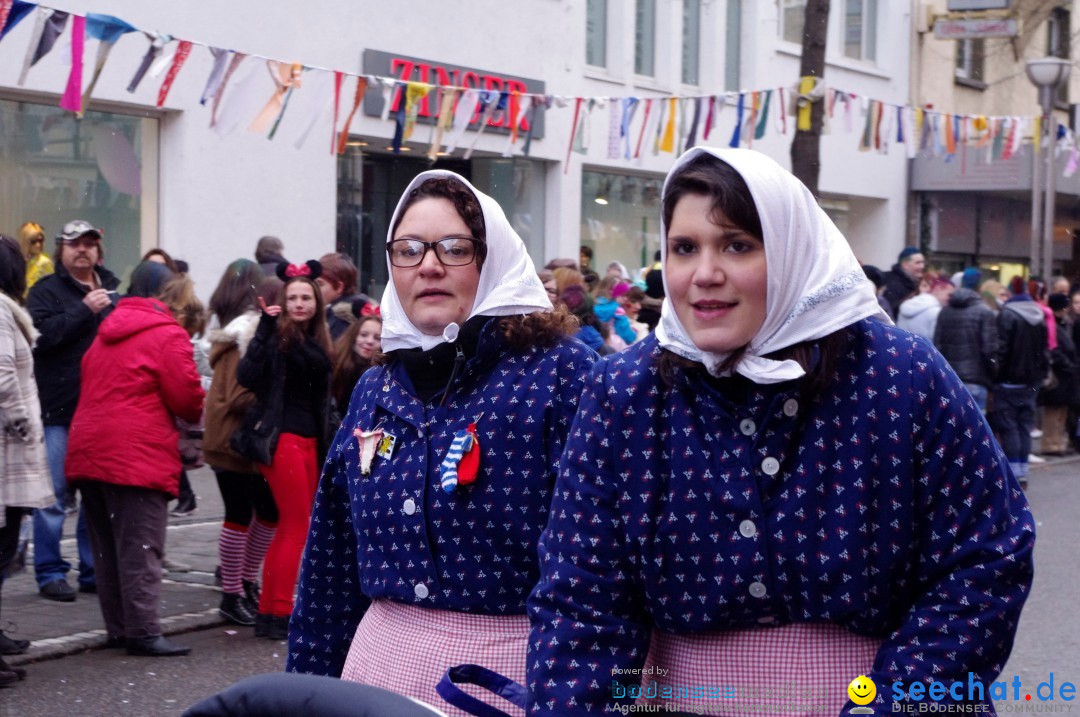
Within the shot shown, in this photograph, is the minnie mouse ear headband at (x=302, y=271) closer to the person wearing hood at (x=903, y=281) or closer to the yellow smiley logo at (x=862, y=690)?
the yellow smiley logo at (x=862, y=690)

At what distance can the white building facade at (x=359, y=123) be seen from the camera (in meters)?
12.8

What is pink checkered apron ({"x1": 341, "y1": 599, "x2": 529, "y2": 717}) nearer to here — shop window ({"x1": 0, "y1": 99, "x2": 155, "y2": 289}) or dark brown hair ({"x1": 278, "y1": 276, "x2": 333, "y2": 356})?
dark brown hair ({"x1": 278, "y1": 276, "x2": 333, "y2": 356})

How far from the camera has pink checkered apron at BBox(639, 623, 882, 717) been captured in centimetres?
233

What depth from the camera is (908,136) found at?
17.5m

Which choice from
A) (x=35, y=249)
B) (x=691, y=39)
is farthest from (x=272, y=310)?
(x=691, y=39)

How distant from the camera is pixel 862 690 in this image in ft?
7.49

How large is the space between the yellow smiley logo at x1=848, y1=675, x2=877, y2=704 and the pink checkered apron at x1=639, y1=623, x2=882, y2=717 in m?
0.02

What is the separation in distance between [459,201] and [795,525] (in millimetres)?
1278

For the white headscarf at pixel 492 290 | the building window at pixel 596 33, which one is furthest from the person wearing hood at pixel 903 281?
the white headscarf at pixel 492 290

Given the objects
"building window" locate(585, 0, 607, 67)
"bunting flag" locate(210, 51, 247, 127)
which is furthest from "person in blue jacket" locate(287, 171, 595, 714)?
"building window" locate(585, 0, 607, 67)

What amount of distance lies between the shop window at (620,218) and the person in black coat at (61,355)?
11.5 meters

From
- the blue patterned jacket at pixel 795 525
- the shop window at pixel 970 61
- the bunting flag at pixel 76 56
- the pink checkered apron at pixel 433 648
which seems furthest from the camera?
the shop window at pixel 970 61

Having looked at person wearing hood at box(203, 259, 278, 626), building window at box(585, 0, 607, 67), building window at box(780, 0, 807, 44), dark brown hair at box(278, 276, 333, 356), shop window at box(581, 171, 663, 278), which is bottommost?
person wearing hood at box(203, 259, 278, 626)

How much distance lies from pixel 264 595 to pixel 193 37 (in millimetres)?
7583
